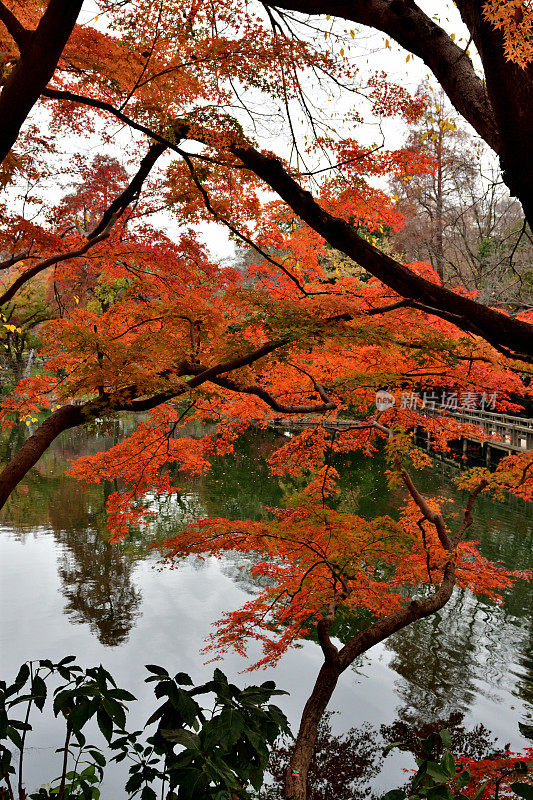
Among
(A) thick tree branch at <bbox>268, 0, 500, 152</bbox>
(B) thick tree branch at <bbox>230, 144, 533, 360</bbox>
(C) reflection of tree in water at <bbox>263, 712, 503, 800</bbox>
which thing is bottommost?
(C) reflection of tree in water at <bbox>263, 712, 503, 800</bbox>

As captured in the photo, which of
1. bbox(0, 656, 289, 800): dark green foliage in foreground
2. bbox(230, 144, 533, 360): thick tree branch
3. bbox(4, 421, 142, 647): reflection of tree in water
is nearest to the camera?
bbox(0, 656, 289, 800): dark green foliage in foreground

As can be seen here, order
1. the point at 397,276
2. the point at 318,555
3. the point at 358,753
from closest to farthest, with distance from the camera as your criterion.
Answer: the point at 397,276, the point at 318,555, the point at 358,753

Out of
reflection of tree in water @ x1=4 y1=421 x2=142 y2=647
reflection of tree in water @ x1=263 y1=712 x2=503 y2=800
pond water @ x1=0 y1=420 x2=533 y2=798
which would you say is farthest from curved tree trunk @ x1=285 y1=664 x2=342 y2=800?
reflection of tree in water @ x1=4 y1=421 x2=142 y2=647

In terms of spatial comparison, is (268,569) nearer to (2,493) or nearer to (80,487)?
(2,493)

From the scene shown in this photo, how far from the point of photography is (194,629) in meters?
7.34

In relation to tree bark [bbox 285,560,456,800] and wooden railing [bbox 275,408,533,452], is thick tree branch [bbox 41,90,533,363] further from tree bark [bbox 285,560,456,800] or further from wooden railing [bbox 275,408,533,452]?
wooden railing [bbox 275,408,533,452]

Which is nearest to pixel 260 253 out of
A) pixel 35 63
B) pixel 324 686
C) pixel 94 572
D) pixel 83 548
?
pixel 35 63

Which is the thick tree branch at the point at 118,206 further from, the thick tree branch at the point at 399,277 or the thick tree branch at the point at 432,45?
the thick tree branch at the point at 432,45

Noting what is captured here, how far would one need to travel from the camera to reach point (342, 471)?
16859 millimetres

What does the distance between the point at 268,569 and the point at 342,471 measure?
386 inches

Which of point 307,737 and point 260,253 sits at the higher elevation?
point 260,253

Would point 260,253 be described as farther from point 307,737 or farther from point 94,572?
point 94,572

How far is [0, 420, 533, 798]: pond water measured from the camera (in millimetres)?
5793

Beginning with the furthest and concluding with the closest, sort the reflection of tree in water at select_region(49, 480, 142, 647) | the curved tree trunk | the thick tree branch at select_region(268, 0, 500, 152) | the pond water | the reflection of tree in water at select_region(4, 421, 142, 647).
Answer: the reflection of tree in water at select_region(4, 421, 142, 647) → the reflection of tree in water at select_region(49, 480, 142, 647) → the pond water → the curved tree trunk → the thick tree branch at select_region(268, 0, 500, 152)
